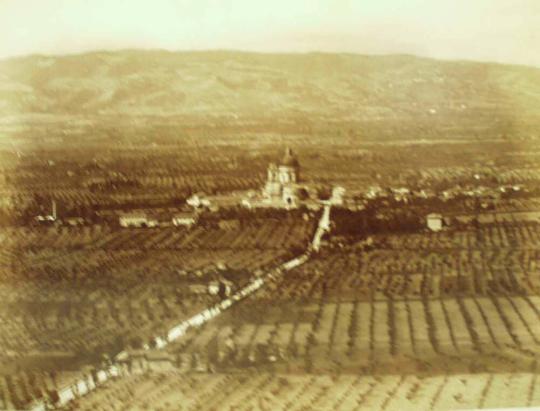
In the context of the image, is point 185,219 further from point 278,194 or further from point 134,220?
point 278,194

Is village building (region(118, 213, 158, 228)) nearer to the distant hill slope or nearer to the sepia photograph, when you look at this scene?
the sepia photograph

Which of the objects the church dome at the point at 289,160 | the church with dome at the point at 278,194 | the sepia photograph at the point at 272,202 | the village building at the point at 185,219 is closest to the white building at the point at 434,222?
the sepia photograph at the point at 272,202

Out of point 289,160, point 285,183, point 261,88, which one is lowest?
point 285,183

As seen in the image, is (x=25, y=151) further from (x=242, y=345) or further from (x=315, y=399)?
(x=315, y=399)

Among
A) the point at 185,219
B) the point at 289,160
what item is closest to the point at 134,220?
the point at 185,219

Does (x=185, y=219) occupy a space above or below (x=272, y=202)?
below

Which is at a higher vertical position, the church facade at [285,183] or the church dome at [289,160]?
the church dome at [289,160]

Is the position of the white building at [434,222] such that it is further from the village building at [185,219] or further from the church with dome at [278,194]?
the village building at [185,219]

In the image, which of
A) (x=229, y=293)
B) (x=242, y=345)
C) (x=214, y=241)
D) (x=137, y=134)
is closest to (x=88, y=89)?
(x=137, y=134)
